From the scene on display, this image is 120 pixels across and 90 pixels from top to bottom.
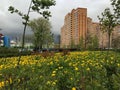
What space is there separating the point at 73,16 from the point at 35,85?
13292 cm

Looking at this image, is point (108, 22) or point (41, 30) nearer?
point (108, 22)

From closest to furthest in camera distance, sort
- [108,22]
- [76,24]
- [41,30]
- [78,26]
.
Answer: [108,22]
[41,30]
[78,26]
[76,24]

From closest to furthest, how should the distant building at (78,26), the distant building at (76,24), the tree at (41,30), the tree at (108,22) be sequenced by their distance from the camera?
the tree at (108,22) < the tree at (41,30) < the distant building at (78,26) < the distant building at (76,24)

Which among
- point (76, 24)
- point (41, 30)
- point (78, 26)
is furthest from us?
point (76, 24)

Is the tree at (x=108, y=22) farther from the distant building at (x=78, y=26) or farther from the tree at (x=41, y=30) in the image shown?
the distant building at (x=78, y=26)

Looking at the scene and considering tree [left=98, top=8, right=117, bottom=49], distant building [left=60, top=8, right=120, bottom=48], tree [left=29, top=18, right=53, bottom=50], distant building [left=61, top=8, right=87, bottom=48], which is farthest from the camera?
distant building [left=61, top=8, right=87, bottom=48]

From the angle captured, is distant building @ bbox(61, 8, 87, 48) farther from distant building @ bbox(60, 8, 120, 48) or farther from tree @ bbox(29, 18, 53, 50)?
tree @ bbox(29, 18, 53, 50)

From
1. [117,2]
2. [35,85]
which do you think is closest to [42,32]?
[117,2]

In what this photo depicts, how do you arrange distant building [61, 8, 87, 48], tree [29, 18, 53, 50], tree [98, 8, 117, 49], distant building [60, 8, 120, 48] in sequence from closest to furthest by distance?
tree [98, 8, 117, 49] → tree [29, 18, 53, 50] → distant building [60, 8, 120, 48] → distant building [61, 8, 87, 48]

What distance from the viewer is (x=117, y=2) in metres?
31.7

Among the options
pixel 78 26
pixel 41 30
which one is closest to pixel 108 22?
pixel 41 30

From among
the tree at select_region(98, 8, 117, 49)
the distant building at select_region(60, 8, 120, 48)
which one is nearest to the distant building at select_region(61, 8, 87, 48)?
the distant building at select_region(60, 8, 120, 48)

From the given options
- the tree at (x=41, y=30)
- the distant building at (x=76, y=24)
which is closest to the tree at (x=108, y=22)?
the tree at (x=41, y=30)

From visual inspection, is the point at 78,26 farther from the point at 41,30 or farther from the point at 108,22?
the point at 108,22
